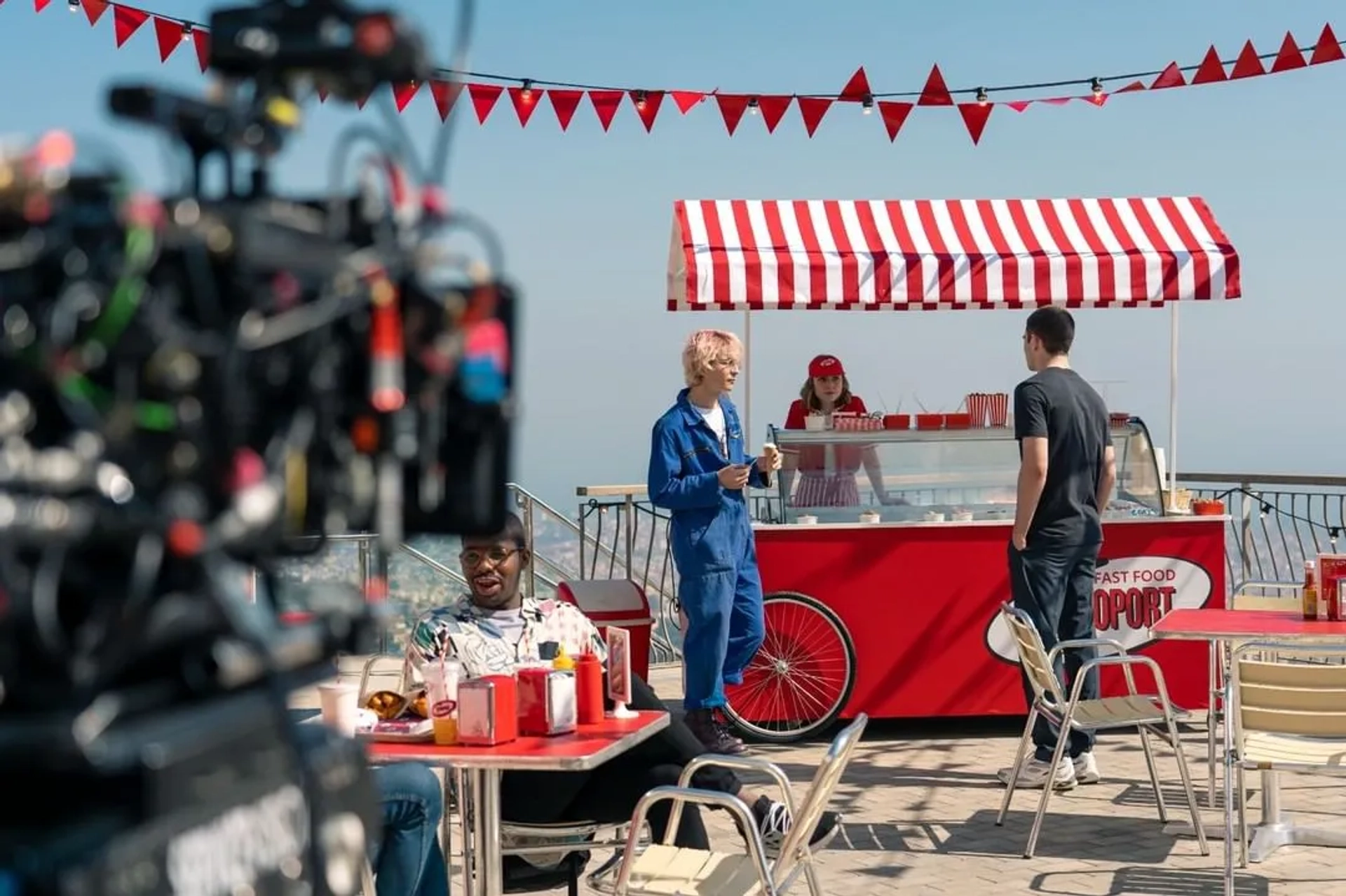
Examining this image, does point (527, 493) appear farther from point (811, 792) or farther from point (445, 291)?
point (445, 291)

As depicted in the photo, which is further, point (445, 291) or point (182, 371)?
point (445, 291)

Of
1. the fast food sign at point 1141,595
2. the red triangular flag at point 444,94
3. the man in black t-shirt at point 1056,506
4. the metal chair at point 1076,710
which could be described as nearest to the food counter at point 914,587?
the fast food sign at point 1141,595

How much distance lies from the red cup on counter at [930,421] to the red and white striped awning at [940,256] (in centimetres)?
73

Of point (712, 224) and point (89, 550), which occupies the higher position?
point (712, 224)

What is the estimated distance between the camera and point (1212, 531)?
26.5 ft

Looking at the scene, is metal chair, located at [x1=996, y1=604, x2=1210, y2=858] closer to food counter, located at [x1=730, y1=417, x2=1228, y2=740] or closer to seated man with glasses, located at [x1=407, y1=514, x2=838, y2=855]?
seated man with glasses, located at [x1=407, y1=514, x2=838, y2=855]

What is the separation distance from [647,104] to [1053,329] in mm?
3196

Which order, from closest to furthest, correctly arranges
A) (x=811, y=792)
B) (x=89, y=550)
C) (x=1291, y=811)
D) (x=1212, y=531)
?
(x=89, y=550) < (x=811, y=792) < (x=1291, y=811) < (x=1212, y=531)

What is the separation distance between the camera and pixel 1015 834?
6.12 m

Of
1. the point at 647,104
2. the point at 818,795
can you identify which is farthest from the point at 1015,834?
the point at 647,104

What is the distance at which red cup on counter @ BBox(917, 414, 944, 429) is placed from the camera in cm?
817

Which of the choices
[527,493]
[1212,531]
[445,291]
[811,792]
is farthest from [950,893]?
[527,493]

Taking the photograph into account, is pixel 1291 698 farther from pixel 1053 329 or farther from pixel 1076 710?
pixel 1053 329

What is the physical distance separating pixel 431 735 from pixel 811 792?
3.38ft
